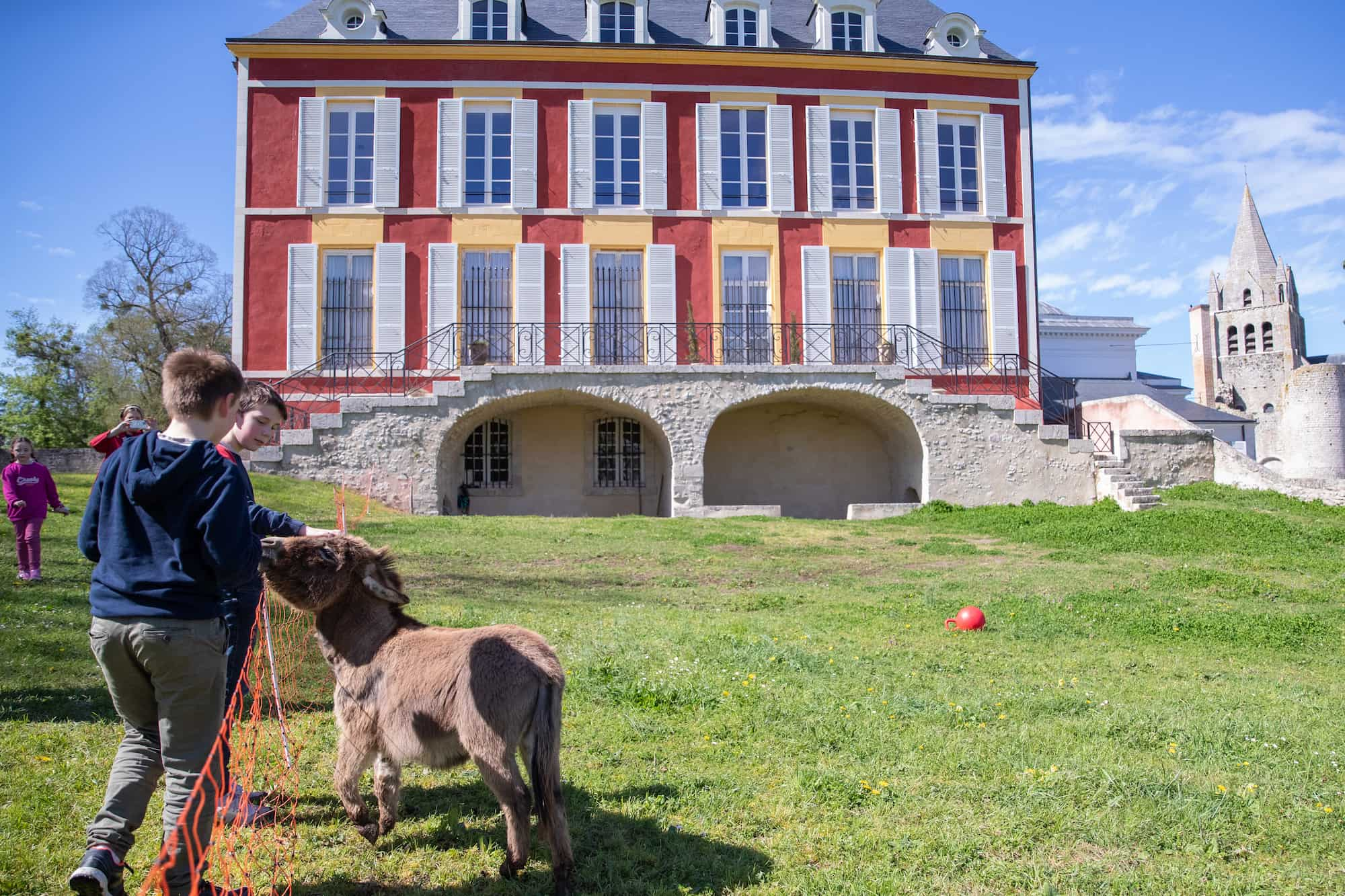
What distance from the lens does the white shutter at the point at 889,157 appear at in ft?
65.6

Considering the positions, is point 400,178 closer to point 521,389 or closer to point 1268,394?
point 521,389

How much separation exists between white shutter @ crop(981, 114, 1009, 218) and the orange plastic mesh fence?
1882 cm

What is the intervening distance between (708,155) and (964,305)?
6850mm

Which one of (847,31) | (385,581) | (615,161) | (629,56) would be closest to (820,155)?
(847,31)

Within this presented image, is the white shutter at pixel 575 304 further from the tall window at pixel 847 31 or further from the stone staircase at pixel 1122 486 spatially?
the stone staircase at pixel 1122 486

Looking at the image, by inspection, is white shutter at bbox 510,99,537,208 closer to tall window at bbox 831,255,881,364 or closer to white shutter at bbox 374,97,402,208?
white shutter at bbox 374,97,402,208

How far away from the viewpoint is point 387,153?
18.9 m

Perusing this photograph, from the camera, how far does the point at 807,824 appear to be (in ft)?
12.1

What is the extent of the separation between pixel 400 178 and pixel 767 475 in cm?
1061

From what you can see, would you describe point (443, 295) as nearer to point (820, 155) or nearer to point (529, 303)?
point (529, 303)

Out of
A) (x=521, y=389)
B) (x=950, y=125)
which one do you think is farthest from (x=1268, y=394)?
(x=521, y=389)

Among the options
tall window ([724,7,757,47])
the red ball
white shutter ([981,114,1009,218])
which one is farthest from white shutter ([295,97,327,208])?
the red ball

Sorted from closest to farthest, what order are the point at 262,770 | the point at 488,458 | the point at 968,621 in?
the point at 262,770
the point at 968,621
the point at 488,458

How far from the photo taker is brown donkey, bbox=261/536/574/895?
3189mm
